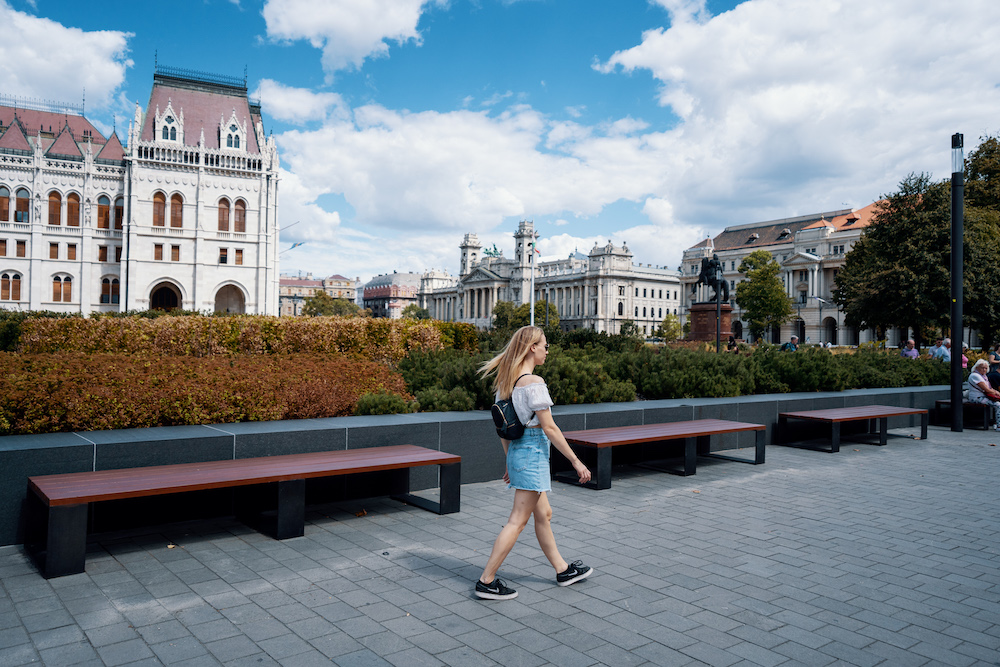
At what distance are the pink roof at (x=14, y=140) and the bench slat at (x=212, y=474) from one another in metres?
63.1

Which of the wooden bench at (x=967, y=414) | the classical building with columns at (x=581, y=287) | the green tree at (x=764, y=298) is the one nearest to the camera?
the wooden bench at (x=967, y=414)

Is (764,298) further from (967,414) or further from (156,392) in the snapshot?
(156,392)

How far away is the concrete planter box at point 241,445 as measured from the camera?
5.61m

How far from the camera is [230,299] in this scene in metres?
59.0

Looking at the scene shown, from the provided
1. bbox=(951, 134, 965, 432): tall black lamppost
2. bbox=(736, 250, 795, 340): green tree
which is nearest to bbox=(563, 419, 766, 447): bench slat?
bbox=(951, 134, 965, 432): tall black lamppost

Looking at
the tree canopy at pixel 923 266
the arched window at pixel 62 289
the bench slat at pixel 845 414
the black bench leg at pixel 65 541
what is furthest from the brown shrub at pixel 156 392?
the arched window at pixel 62 289

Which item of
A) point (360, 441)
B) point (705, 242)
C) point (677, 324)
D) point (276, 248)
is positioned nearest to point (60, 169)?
point (276, 248)

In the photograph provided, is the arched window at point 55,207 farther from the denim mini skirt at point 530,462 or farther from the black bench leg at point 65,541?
the denim mini skirt at point 530,462

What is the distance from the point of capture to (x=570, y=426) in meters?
9.16

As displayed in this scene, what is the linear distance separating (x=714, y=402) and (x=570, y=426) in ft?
10.8

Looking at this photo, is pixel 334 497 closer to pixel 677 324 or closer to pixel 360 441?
pixel 360 441

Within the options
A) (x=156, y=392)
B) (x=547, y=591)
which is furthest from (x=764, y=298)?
(x=547, y=591)

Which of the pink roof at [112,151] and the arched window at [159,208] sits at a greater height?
the pink roof at [112,151]

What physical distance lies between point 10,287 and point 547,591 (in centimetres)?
6295
